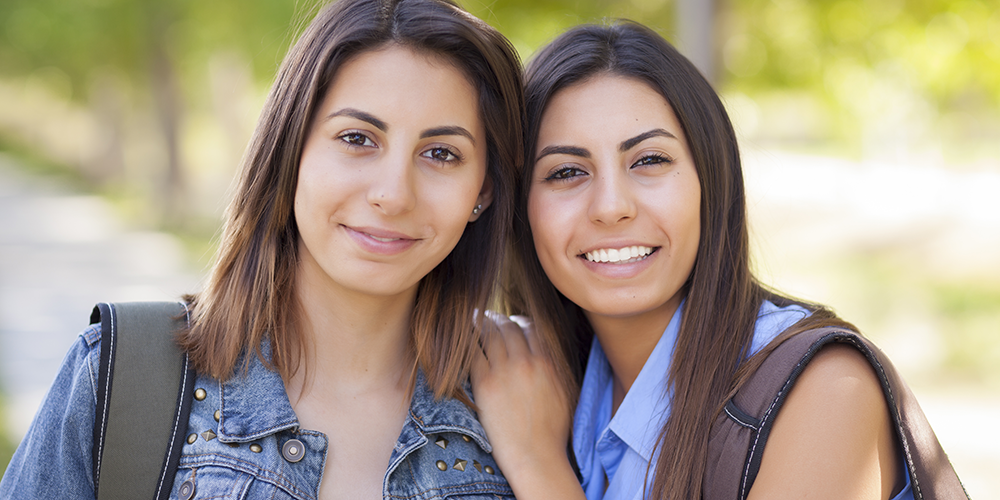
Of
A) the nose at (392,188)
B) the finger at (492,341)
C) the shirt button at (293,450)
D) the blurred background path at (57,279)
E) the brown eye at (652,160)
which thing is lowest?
the blurred background path at (57,279)

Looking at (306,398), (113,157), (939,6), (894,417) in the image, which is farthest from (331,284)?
(113,157)

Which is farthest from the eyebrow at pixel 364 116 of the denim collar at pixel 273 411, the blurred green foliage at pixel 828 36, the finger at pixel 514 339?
the blurred green foliage at pixel 828 36

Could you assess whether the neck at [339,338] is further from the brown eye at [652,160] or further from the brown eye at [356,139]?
the brown eye at [652,160]

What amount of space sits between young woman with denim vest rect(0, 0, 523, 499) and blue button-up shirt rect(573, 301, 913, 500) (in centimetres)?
38

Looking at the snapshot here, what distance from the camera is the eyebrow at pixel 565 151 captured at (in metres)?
2.63

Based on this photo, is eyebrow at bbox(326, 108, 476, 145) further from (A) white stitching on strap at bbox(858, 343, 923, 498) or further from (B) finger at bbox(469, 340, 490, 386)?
(A) white stitching on strap at bbox(858, 343, 923, 498)

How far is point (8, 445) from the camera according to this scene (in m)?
5.86

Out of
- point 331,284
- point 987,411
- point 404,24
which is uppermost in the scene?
point 404,24

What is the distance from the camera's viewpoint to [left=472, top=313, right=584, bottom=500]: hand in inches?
98.7

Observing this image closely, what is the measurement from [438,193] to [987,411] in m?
6.39

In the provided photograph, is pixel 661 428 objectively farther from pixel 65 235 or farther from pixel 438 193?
pixel 65 235

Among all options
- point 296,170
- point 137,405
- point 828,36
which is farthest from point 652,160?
point 828,36

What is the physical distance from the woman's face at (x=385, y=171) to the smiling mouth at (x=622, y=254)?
1.56 feet

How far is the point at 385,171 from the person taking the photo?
2.31 metres
